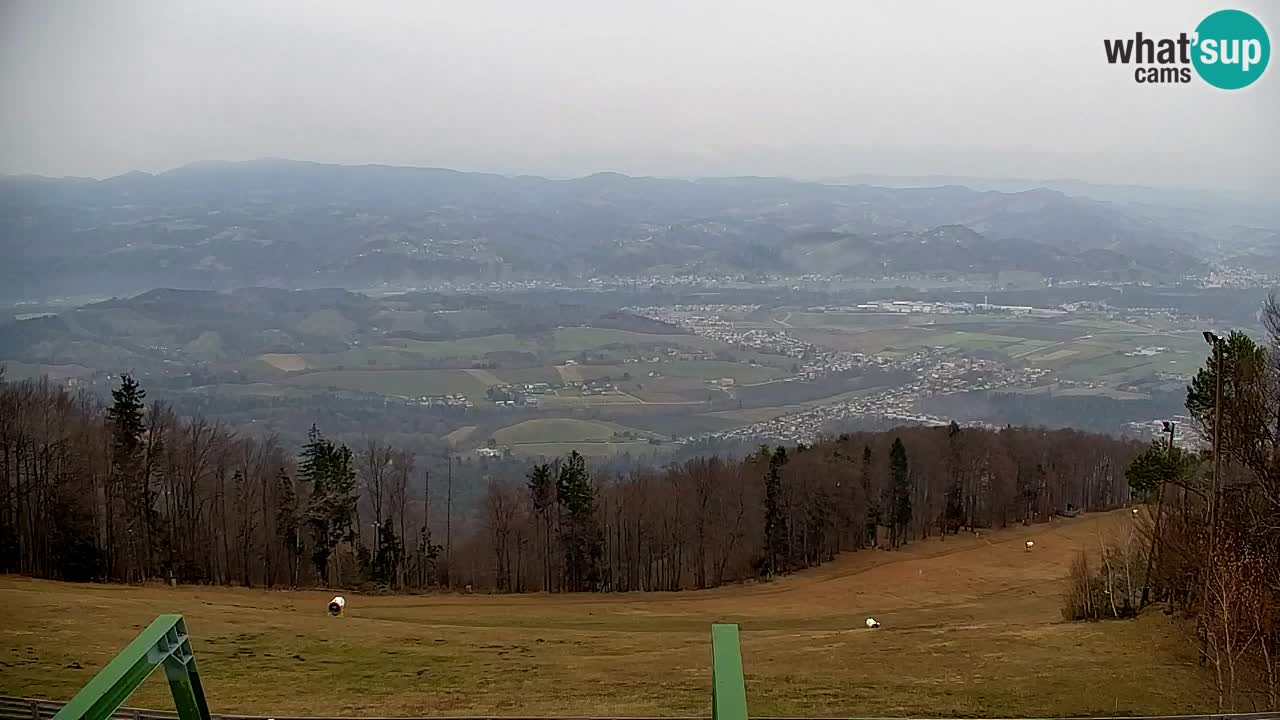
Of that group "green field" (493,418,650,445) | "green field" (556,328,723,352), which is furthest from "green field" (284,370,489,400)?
"green field" (556,328,723,352)

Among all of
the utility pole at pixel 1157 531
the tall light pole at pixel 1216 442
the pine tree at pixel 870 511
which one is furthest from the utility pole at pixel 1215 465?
the pine tree at pixel 870 511

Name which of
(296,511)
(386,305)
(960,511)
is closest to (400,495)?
(296,511)

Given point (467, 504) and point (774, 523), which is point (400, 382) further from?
point (774, 523)

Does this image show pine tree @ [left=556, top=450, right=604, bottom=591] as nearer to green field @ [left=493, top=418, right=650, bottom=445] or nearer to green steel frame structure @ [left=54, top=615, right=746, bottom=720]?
green field @ [left=493, top=418, right=650, bottom=445]

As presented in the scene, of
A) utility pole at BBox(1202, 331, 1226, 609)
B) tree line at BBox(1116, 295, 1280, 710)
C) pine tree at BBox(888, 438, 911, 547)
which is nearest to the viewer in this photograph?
tree line at BBox(1116, 295, 1280, 710)

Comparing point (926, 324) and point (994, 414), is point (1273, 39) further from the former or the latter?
point (926, 324)

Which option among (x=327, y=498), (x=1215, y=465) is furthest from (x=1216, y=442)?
(x=327, y=498)
